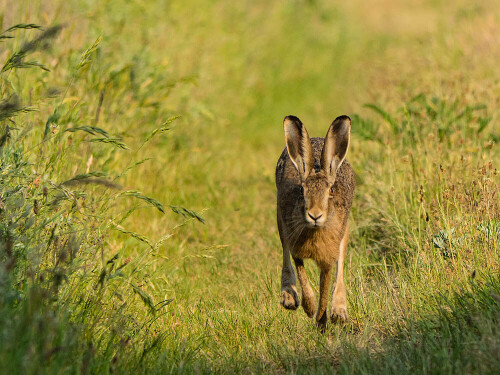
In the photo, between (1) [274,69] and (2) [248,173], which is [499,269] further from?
(1) [274,69]

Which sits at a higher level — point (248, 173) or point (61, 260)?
point (248, 173)

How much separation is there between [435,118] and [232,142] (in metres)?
3.51

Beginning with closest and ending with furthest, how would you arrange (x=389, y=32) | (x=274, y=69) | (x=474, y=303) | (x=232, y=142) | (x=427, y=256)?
(x=474, y=303) < (x=427, y=256) < (x=232, y=142) < (x=274, y=69) < (x=389, y=32)

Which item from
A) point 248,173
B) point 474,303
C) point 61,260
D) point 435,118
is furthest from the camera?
point 248,173

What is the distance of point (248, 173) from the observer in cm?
913

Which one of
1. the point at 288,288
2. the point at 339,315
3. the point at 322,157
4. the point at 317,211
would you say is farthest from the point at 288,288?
the point at 322,157

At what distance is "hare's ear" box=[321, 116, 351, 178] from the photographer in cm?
461

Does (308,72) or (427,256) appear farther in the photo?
(308,72)

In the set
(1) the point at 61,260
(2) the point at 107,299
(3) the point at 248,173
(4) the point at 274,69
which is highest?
(4) the point at 274,69

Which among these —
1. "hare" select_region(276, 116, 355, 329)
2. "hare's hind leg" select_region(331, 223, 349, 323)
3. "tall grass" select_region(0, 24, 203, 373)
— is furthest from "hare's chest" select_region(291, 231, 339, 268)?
"tall grass" select_region(0, 24, 203, 373)

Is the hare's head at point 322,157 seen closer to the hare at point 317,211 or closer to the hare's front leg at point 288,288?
the hare at point 317,211

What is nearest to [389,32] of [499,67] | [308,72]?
[308,72]

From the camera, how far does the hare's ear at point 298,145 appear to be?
15.0 ft

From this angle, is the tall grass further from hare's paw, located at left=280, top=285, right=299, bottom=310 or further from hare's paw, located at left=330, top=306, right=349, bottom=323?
hare's paw, located at left=330, top=306, right=349, bottom=323
